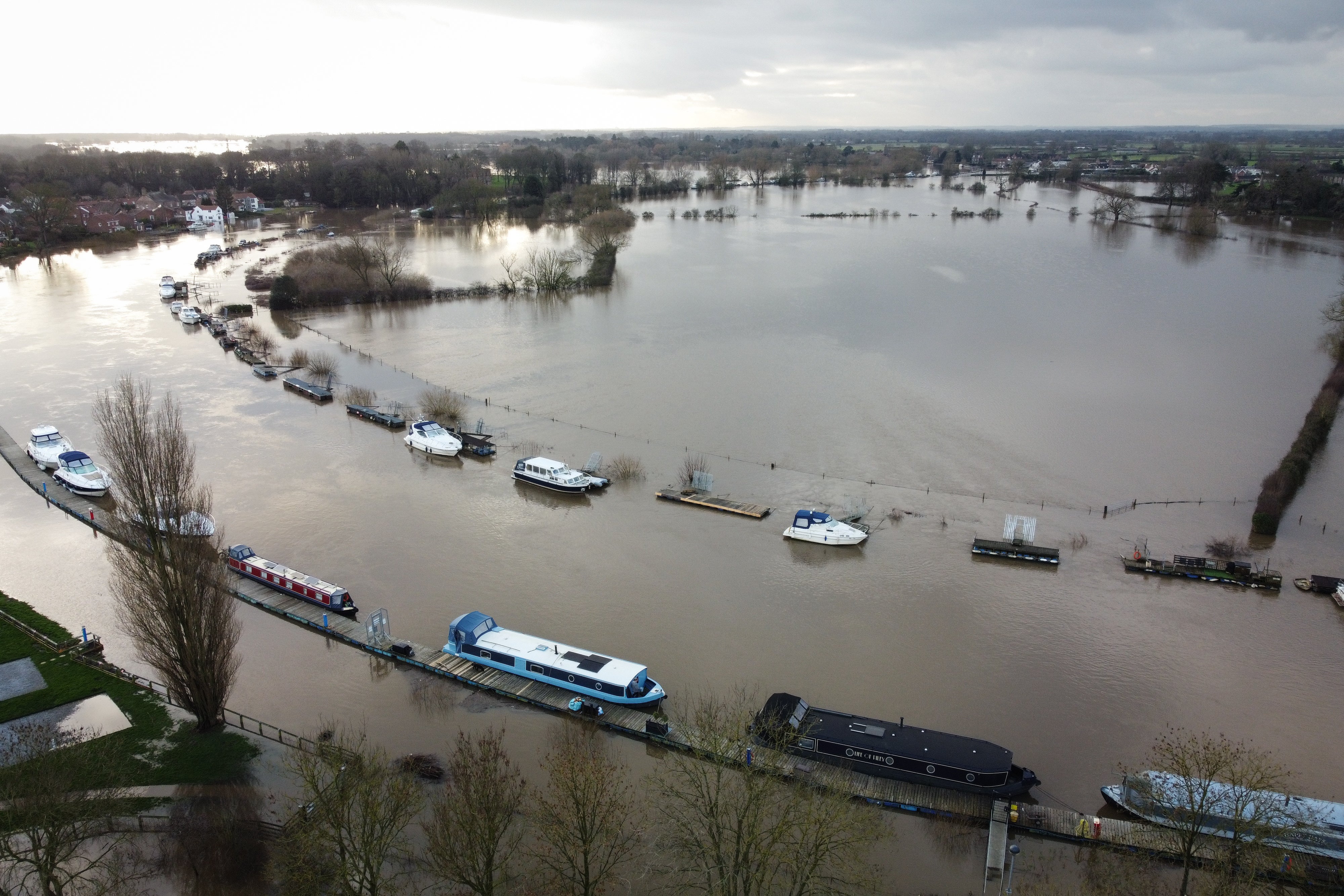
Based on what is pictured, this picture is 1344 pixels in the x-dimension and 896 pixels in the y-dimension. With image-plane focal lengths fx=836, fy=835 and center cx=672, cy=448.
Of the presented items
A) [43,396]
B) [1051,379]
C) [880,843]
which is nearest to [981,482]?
[1051,379]

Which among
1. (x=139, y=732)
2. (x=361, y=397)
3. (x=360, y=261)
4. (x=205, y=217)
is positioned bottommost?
(x=139, y=732)

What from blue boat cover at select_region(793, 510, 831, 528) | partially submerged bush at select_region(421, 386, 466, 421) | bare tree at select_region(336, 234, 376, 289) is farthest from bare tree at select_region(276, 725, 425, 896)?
bare tree at select_region(336, 234, 376, 289)

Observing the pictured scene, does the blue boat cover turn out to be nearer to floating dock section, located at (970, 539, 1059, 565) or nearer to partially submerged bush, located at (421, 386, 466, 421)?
floating dock section, located at (970, 539, 1059, 565)

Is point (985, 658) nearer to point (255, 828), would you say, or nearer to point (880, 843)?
point (880, 843)

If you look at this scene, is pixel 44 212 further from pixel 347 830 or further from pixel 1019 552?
pixel 1019 552

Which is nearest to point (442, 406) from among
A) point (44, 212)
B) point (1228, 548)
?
point (1228, 548)

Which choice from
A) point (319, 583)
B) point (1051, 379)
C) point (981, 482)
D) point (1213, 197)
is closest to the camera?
point (319, 583)
